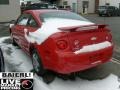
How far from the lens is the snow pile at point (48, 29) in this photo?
6469 millimetres

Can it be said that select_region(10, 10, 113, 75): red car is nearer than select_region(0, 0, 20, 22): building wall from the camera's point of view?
Yes

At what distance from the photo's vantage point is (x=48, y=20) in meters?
7.32

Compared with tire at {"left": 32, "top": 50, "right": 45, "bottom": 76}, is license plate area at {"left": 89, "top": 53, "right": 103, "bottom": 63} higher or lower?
higher

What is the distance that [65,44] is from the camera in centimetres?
613

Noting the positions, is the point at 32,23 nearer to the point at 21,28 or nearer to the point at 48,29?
the point at 21,28

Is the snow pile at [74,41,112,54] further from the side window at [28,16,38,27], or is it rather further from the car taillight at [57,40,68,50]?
the side window at [28,16,38,27]

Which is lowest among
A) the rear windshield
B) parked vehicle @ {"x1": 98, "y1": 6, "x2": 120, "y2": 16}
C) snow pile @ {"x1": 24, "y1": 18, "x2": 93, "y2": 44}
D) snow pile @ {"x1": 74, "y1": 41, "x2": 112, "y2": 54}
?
parked vehicle @ {"x1": 98, "y1": 6, "x2": 120, "y2": 16}

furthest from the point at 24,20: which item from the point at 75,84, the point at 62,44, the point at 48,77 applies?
the point at 75,84

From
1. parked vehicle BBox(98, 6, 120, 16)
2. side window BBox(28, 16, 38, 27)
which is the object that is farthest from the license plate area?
parked vehicle BBox(98, 6, 120, 16)

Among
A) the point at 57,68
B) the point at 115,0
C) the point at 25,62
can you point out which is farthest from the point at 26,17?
the point at 115,0

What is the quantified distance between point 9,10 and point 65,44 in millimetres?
20581

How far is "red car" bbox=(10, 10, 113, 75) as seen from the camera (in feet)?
19.8

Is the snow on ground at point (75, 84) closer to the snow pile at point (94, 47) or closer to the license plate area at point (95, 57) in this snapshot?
the license plate area at point (95, 57)

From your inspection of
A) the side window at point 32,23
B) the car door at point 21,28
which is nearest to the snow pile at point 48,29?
the side window at point 32,23
